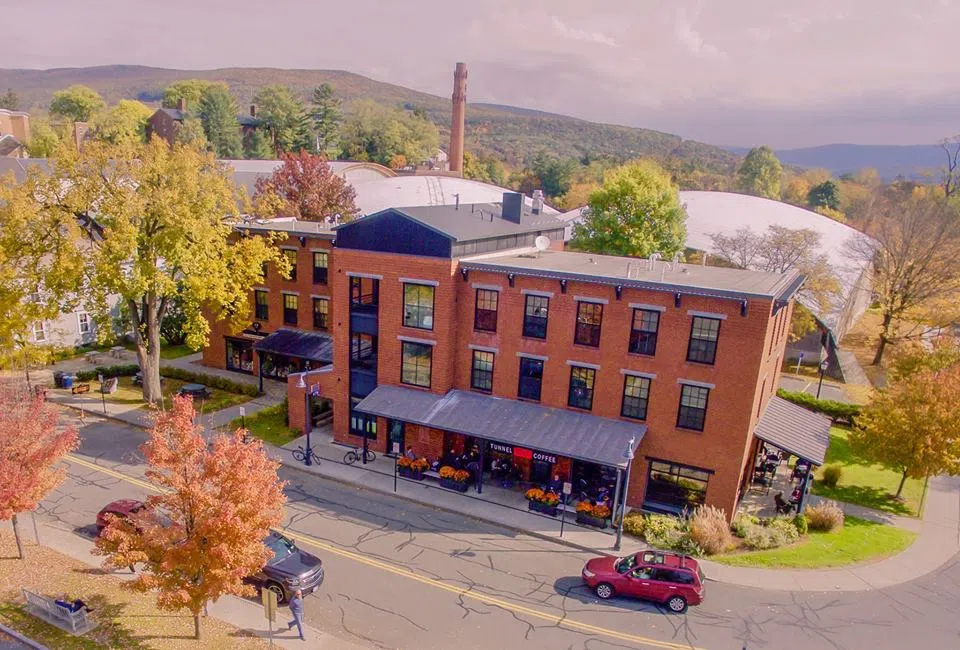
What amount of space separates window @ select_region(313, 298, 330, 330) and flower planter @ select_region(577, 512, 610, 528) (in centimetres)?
2161

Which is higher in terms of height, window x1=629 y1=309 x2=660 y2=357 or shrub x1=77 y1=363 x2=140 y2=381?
window x1=629 y1=309 x2=660 y2=357

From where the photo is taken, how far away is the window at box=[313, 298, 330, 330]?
1524 inches

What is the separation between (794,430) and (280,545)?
2162cm

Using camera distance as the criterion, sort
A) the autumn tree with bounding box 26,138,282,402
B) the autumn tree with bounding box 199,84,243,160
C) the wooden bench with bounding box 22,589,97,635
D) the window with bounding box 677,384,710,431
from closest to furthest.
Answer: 1. the wooden bench with bounding box 22,589,97,635
2. the window with bounding box 677,384,710,431
3. the autumn tree with bounding box 26,138,282,402
4. the autumn tree with bounding box 199,84,243,160

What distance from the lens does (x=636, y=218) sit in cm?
4766

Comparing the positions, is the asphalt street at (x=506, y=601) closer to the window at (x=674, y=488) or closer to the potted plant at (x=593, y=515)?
the potted plant at (x=593, y=515)

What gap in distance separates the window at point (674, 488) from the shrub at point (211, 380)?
940 inches

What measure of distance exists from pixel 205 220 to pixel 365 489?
16.1 meters

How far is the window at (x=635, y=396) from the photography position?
2488 centimetres

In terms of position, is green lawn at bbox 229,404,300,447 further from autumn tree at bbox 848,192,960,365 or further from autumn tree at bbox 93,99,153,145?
autumn tree at bbox 93,99,153,145

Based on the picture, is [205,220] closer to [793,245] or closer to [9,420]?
[9,420]

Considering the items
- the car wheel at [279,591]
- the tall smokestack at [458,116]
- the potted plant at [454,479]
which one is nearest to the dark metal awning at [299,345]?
the potted plant at [454,479]

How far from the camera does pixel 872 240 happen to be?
2393 inches

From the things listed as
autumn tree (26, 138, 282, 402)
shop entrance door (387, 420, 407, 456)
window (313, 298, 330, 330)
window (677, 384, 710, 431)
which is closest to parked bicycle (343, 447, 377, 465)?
shop entrance door (387, 420, 407, 456)
